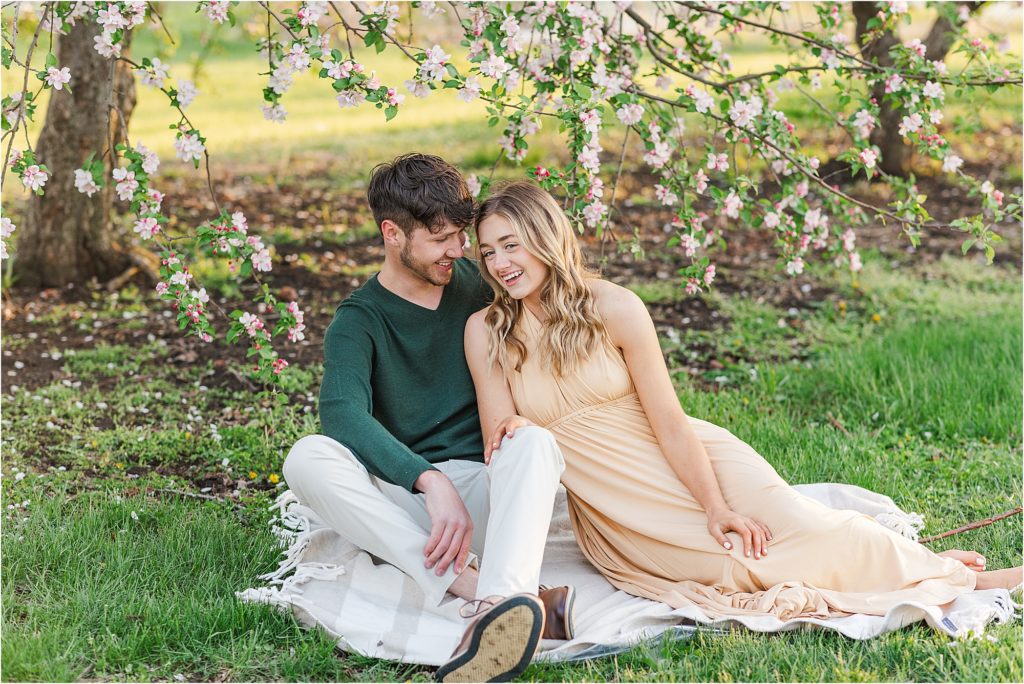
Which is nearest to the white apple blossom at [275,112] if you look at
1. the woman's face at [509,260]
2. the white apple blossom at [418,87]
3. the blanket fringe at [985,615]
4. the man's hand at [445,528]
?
the white apple blossom at [418,87]

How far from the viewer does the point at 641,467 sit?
332cm

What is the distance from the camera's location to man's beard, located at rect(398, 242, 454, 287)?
350 centimetres

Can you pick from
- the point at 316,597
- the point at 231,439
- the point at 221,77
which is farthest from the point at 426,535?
the point at 221,77

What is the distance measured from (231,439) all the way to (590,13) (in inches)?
96.0

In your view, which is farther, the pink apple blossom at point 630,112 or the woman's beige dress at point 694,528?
the pink apple blossom at point 630,112

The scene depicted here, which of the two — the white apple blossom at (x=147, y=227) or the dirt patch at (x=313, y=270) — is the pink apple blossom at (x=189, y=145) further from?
the dirt patch at (x=313, y=270)

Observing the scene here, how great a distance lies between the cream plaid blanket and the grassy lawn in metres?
0.05

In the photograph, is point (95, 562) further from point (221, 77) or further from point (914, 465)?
point (221, 77)

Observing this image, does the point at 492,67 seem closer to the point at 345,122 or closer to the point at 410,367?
the point at 410,367

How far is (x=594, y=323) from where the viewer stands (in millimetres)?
3307

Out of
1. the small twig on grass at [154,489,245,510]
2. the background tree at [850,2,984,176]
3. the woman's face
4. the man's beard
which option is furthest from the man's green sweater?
the background tree at [850,2,984,176]

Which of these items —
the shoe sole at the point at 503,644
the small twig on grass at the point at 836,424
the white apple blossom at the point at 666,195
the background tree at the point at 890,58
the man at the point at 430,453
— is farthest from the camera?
the background tree at the point at 890,58

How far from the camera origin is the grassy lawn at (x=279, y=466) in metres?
2.91

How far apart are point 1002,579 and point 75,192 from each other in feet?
17.9
